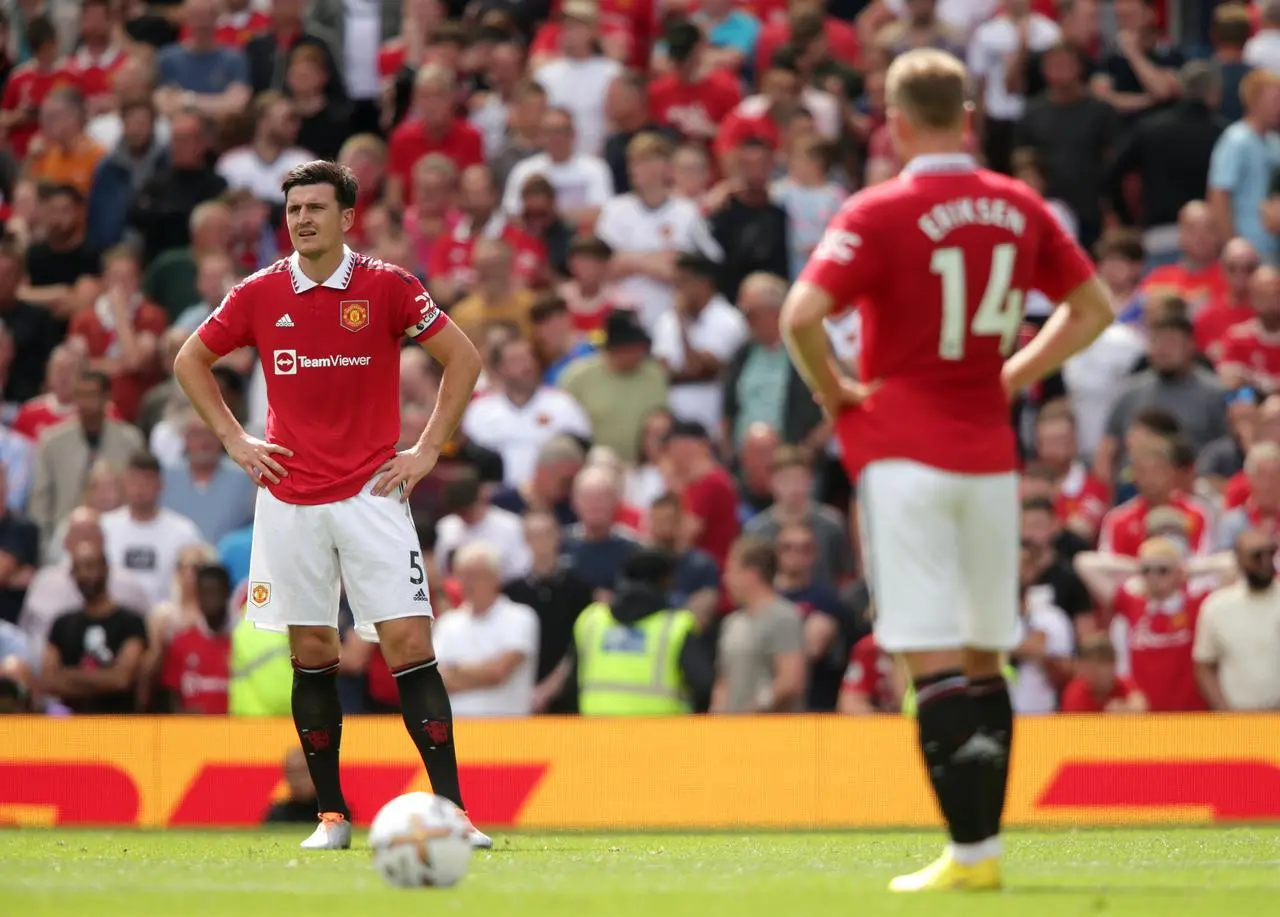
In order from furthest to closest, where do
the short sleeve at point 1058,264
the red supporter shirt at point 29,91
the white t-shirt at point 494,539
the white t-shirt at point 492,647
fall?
the red supporter shirt at point 29,91 < the white t-shirt at point 494,539 < the white t-shirt at point 492,647 < the short sleeve at point 1058,264

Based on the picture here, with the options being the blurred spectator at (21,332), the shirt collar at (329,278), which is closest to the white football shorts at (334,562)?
the shirt collar at (329,278)

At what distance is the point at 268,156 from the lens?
19281 millimetres

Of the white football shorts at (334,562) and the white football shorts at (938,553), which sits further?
the white football shorts at (334,562)

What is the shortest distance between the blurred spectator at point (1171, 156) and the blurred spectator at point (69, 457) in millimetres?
8493

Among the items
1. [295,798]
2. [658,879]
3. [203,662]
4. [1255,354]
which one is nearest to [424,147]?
[203,662]

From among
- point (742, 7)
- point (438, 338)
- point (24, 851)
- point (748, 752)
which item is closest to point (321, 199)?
point (438, 338)

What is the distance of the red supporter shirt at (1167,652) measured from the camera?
13.8 metres

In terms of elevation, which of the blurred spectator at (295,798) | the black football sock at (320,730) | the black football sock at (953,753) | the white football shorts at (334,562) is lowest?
the blurred spectator at (295,798)

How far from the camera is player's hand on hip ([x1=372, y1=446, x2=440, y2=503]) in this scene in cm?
946

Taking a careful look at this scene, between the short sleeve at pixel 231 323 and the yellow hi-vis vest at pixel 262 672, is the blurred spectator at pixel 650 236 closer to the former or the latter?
the yellow hi-vis vest at pixel 262 672

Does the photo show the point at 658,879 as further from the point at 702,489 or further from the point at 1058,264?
the point at 702,489

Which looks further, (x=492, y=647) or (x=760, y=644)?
(x=492, y=647)

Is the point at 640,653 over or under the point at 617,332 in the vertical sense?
under

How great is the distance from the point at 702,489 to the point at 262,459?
21.5ft
